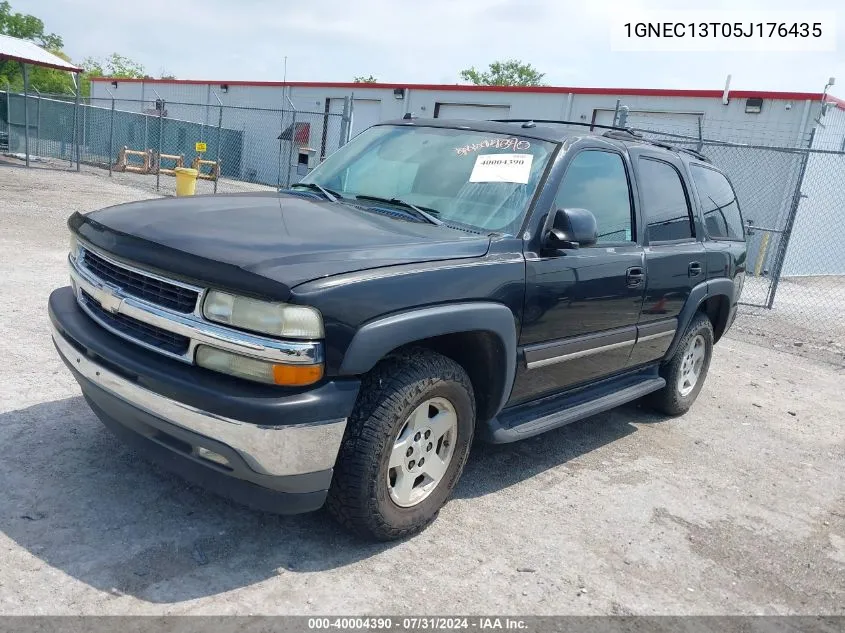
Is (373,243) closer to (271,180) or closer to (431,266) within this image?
(431,266)

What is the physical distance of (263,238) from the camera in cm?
300

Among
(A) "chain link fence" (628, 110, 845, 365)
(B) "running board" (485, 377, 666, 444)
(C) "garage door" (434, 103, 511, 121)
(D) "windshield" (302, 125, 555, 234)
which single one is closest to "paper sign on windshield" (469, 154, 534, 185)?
(D) "windshield" (302, 125, 555, 234)

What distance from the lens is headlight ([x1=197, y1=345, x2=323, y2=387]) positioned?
2.67 meters

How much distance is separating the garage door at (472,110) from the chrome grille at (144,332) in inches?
761

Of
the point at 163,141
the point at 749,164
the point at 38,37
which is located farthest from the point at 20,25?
the point at 749,164

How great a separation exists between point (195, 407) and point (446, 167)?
6.51 ft

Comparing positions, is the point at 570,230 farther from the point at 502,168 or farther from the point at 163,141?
the point at 163,141

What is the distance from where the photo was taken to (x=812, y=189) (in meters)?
16.1

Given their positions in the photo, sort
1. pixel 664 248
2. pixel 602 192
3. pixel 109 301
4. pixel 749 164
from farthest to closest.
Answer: pixel 749 164
pixel 664 248
pixel 602 192
pixel 109 301

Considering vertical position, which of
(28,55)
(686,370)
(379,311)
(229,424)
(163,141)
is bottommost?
(686,370)

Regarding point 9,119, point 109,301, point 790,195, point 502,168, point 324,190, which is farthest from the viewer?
point 9,119

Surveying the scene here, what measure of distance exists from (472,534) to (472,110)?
67.6ft

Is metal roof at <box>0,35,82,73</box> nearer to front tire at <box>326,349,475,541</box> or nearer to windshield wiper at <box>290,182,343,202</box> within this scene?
windshield wiper at <box>290,182,343,202</box>

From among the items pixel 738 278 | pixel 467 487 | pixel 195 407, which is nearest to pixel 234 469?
pixel 195 407
